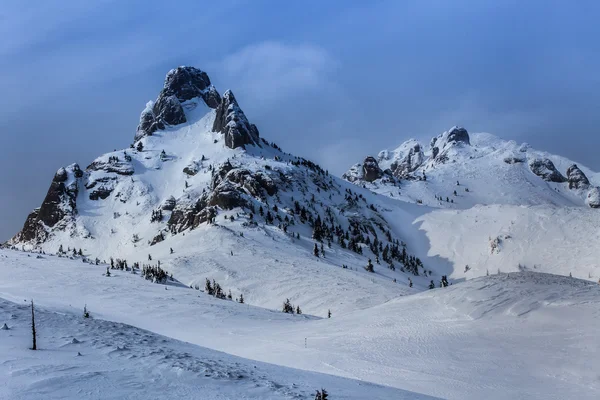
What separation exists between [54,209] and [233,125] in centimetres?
6318

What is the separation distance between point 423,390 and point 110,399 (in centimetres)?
1089

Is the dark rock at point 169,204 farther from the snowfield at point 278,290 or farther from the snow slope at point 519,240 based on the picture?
the snow slope at point 519,240

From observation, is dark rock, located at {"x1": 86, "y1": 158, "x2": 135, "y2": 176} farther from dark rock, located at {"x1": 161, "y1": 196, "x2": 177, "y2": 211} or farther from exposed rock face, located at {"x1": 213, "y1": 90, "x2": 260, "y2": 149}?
exposed rock face, located at {"x1": 213, "y1": 90, "x2": 260, "y2": 149}

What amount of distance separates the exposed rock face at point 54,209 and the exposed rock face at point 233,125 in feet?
174

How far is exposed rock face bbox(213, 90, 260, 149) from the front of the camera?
15712cm

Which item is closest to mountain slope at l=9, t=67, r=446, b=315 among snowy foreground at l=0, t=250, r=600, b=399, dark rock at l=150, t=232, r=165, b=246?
dark rock at l=150, t=232, r=165, b=246

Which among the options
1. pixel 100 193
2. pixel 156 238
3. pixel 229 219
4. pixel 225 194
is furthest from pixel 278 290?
pixel 100 193

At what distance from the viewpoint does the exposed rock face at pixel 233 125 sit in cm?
15712

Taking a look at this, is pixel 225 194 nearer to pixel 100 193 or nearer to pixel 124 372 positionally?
pixel 100 193

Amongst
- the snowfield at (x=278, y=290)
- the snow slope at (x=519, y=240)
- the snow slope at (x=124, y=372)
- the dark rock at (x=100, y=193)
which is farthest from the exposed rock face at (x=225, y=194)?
the snow slope at (x=124, y=372)

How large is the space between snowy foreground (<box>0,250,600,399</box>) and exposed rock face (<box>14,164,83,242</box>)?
11520 cm

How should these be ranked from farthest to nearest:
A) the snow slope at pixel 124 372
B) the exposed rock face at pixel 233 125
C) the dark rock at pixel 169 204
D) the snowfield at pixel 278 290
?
the exposed rock face at pixel 233 125 < the dark rock at pixel 169 204 < the snowfield at pixel 278 290 < the snow slope at pixel 124 372

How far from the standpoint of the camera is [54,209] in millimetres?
143000

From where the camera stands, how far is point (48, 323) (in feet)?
52.4
